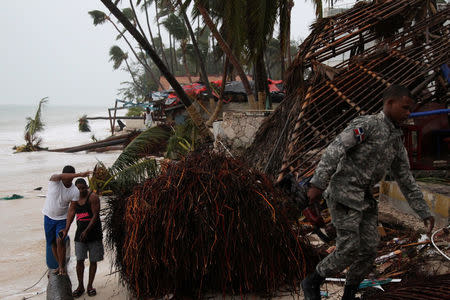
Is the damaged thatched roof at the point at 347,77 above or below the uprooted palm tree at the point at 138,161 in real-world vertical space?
above

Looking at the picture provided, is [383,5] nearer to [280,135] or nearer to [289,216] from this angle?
[280,135]

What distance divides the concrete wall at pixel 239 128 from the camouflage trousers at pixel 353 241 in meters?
7.51

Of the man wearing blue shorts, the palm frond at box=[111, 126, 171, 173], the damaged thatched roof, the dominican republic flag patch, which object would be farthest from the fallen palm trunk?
the palm frond at box=[111, 126, 171, 173]

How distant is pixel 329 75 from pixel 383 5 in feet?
8.51

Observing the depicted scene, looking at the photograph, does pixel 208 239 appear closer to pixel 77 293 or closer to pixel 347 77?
pixel 77 293

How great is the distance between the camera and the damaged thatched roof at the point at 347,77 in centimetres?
696

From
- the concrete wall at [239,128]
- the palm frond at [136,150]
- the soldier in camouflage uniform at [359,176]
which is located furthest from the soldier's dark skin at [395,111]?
the concrete wall at [239,128]

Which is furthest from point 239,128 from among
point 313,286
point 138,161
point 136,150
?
point 313,286

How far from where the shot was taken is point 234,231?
4.16 metres

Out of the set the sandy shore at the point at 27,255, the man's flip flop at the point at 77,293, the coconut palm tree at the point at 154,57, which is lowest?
the sandy shore at the point at 27,255

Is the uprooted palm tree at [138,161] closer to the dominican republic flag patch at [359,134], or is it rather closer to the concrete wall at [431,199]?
the dominican republic flag patch at [359,134]

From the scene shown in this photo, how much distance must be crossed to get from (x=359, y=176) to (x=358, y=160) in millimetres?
127

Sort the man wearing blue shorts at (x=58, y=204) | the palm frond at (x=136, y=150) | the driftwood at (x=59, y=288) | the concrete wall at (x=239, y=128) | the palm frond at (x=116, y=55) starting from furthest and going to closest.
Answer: the palm frond at (x=116, y=55), the concrete wall at (x=239, y=128), the palm frond at (x=136, y=150), the man wearing blue shorts at (x=58, y=204), the driftwood at (x=59, y=288)

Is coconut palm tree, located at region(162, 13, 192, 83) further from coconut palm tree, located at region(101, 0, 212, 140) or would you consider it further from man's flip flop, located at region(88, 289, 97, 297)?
man's flip flop, located at region(88, 289, 97, 297)
